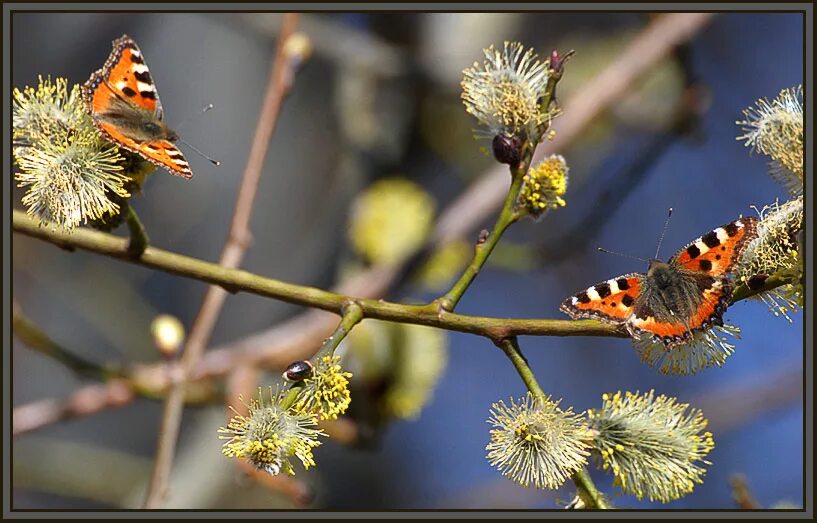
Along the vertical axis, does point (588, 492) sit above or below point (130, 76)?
below

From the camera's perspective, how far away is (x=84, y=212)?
4.05 feet

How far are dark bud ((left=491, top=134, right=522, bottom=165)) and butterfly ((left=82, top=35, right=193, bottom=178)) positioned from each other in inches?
18.5

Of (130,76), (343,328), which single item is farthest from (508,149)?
(130,76)

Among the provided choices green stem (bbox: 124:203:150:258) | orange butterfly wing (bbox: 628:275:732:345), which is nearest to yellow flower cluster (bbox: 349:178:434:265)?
green stem (bbox: 124:203:150:258)

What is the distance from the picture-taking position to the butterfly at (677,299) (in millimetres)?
1205

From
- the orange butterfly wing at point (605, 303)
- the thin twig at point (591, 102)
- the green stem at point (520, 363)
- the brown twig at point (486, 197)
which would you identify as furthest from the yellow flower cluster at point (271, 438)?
the thin twig at point (591, 102)

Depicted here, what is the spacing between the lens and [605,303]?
122cm

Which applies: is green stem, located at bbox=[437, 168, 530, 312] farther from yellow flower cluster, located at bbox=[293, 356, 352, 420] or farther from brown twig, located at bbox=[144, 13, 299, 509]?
brown twig, located at bbox=[144, 13, 299, 509]

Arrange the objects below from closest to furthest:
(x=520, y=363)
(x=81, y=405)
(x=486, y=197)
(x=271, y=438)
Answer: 1. (x=271, y=438)
2. (x=520, y=363)
3. (x=81, y=405)
4. (x=486, y=197)

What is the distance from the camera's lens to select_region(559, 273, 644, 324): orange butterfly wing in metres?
1.20

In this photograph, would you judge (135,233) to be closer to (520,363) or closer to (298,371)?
(298,371)

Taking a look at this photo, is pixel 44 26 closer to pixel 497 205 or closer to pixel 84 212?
pixel 497 205

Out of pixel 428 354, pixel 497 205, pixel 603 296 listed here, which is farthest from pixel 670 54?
pixel 603 296

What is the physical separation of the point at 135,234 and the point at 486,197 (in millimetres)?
1478
